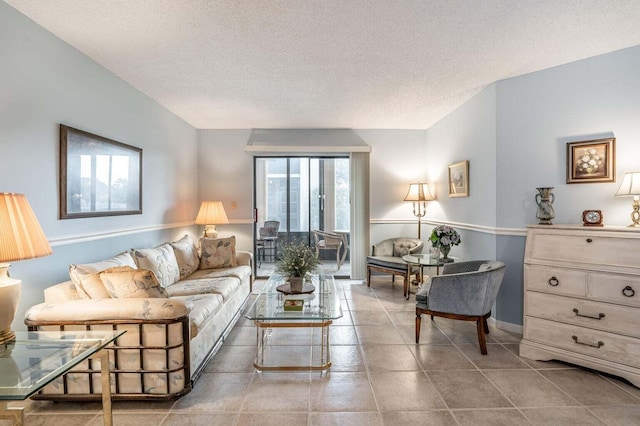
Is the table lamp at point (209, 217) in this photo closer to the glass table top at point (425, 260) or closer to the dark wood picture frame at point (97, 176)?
the dark wood picture frame at point (97, 176)

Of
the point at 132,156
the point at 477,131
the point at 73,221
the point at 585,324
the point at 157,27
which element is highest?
the point at 157,27

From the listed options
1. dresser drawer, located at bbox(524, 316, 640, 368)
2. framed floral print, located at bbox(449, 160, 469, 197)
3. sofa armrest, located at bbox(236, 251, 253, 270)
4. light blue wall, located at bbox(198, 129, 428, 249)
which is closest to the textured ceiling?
framed floral print, located at bbox(449, 160, 469, 197)

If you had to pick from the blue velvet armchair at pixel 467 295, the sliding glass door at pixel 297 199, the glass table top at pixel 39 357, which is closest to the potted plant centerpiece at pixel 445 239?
the blue velvet armchair at pixel 467 295

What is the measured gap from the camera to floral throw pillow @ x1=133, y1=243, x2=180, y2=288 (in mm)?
3098

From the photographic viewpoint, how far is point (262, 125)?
5121 mm

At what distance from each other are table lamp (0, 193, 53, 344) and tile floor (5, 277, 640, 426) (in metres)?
0.79

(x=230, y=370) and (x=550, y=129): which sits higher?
(x=550, y=129)

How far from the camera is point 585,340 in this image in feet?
8.09

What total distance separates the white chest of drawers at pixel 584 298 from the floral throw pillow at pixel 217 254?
3.23 metres

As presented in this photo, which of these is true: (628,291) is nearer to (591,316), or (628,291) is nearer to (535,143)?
(591,316)

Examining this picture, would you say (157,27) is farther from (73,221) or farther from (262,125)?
(262,125)

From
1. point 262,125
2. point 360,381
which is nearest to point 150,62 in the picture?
point 262,125

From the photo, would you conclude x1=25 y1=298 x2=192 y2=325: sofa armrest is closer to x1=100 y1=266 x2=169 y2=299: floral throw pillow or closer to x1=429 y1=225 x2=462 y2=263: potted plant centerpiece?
x1=100 y1=266 x2=169 y2=299: floral throw pillow

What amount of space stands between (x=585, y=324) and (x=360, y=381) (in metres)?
1.78
